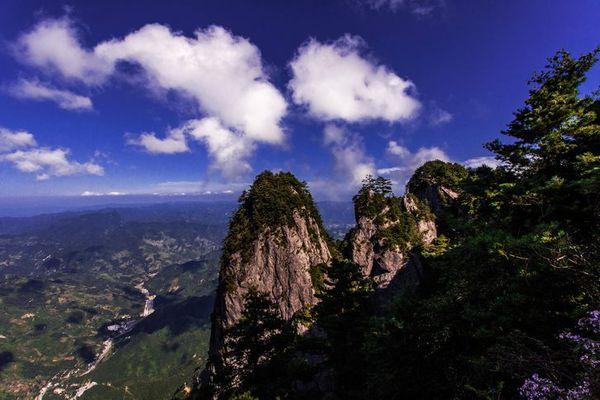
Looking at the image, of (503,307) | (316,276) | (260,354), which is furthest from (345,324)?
(316,276)

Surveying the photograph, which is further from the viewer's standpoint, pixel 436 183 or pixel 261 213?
pixel 436 183

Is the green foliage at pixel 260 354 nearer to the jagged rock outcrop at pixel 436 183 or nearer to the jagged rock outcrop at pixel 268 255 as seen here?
the jagged rock outcrop at pixel 268 255

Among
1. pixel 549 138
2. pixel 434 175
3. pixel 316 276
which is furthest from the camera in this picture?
pixel 434 175

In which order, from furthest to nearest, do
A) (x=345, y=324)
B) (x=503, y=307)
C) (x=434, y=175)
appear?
1. (x=434, y=175)
2. (x=345, y=324)
3. (x=503, y=307)

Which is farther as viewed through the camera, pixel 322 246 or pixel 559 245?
pixel 322 246

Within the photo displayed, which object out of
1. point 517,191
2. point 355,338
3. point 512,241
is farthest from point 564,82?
point 355,338

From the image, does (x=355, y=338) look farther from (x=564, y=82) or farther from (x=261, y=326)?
(x=564, y=82)

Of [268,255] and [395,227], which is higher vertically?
[395,227]

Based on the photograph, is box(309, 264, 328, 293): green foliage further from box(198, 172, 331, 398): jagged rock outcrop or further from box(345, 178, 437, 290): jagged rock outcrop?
box(345, 178, 437, 290): jagged rock outcrop

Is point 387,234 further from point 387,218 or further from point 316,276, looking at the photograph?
point 316,276

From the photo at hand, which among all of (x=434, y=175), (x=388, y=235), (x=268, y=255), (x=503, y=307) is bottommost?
(x=268, y=255)
